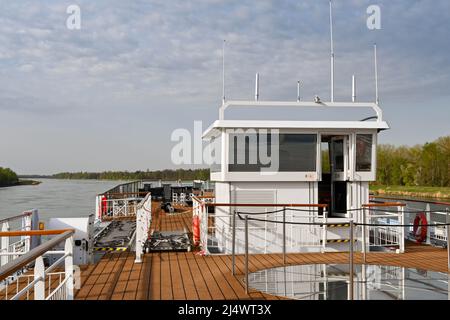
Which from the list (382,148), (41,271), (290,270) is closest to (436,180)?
(382,148)

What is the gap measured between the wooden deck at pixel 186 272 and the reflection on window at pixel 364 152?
1841 millimetres

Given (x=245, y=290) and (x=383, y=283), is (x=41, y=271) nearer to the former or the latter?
(x=245, y=290)

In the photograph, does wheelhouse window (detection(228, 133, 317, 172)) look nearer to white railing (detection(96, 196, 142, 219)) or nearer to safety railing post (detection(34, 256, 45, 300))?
safety railing post (detection(34, 256, 45, 300))

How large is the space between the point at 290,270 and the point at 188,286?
5.78 feet

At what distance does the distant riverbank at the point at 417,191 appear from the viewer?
44062 mm

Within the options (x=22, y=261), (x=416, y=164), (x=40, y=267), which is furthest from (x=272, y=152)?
(x=416, y=164)

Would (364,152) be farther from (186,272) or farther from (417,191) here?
(417,191)

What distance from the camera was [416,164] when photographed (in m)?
54.1

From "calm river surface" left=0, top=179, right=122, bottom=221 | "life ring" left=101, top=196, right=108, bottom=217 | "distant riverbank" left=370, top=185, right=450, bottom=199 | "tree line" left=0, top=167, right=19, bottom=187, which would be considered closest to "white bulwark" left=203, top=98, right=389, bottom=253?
"life ring" left=101, top=196, right=108, bottom=217

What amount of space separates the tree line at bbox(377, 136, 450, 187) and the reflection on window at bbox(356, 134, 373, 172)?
45.8 metres

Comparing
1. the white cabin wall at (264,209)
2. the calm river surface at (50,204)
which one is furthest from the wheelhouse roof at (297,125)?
the calm river surface at (50,204)

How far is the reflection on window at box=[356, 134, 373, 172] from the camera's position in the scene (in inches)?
329

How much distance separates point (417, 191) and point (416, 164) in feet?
24.6

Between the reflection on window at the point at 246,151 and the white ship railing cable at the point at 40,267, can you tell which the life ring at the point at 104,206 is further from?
the white ship railing cable at the point at 40,267
